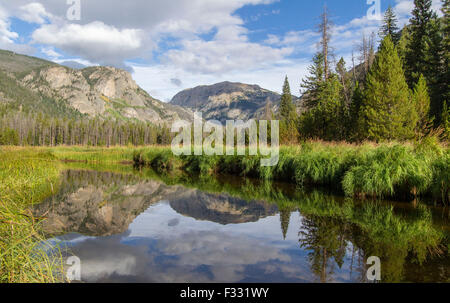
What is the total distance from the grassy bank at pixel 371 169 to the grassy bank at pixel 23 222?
27.6 ft

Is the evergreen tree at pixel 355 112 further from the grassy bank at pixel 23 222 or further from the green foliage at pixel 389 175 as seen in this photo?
the grassy bank at pixel 23 222

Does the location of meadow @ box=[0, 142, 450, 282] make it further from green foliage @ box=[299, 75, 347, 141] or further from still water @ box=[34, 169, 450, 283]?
green foliage @ box=[299, 75, 347, 141]

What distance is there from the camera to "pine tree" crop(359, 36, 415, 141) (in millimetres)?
22672

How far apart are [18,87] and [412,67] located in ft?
583

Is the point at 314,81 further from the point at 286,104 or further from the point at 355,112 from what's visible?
the point at 286,104

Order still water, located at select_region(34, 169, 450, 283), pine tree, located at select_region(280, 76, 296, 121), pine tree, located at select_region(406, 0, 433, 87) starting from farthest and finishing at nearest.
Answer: pine tree, located at select_region(280, 76, 296, 121) < pine tree, located at select_region(406, 0, 433, 87) < still water, located at select_region(34, 169, 450, 283)

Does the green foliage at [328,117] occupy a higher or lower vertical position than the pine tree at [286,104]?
lower

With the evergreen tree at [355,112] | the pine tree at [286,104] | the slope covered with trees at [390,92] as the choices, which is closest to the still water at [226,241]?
the slope covered with trees at [390,92]

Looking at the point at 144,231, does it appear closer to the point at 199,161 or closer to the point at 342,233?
the point at 342,233

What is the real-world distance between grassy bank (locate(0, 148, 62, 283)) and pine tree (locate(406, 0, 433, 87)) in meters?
35.9

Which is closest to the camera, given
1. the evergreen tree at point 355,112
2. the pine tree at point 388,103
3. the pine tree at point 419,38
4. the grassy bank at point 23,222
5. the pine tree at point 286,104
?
the grassy bank at point 23,222

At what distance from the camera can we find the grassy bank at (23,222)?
279cm

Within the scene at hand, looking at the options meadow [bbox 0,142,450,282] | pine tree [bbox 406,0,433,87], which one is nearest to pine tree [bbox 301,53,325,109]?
pine tree [bbox 406,0,433,87]

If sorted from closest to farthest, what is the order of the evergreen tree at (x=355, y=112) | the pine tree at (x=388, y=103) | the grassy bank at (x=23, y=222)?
the grassy bank at (x=23, y=222) → the pine tree at (x=388, y=103) → the evergreen tree at (x=355, y=112)
